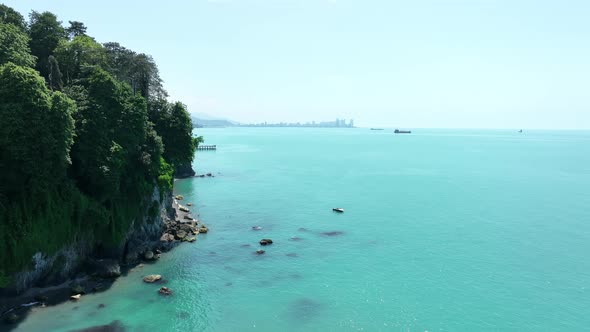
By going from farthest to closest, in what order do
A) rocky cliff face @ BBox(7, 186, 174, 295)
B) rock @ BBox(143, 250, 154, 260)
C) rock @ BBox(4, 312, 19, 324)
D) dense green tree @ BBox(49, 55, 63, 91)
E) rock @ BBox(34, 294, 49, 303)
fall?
dense green tree @ BBox(49, 55, 63, 91)
rock @ BBox(143, 250, 154, 260)
rocky cliff face @ BBox(7, 186, 174, 295)
rock @ BBox(34, 294, 49, 303)
rock @ BBox(4, 312, 19, 324)

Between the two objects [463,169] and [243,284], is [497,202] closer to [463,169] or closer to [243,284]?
[463,169]

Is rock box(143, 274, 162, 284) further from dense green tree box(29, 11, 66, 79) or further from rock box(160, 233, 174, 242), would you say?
dense green tree box(29, 11, 66, 79)

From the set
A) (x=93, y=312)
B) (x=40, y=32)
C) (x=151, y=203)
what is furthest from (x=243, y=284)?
(x=40, y=32)

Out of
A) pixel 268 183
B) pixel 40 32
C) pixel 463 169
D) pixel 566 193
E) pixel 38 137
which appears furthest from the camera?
pixel 463 169

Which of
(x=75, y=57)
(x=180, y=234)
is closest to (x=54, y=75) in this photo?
(x=75, y=57)

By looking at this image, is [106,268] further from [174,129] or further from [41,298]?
[174,129]

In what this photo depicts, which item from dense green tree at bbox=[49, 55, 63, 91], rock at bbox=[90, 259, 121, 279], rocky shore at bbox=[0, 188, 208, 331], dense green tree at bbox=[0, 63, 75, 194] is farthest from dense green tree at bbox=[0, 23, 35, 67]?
rock at bbox=[90, 259, 121, 279]

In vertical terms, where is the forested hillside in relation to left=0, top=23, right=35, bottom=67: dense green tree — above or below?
below

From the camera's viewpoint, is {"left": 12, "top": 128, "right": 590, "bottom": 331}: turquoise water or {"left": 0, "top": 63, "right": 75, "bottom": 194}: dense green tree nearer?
{"left": 0, "top": 63, "right": 75, "bottom": 194}: dense green tree
